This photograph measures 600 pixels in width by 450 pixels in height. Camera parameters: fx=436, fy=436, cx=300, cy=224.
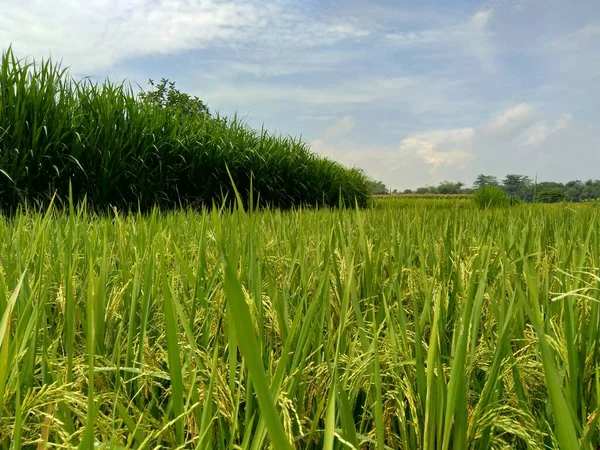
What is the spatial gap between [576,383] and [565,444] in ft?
0.82

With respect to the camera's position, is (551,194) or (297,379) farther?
(551,194)

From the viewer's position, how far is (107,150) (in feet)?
13.2

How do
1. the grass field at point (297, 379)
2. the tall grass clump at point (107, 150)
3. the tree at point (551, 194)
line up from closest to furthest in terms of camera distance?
the grass field at point (297, 379)
the tree at point (551, 194)
the tall grass clump at point (107, 150)

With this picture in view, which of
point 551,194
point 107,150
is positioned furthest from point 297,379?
point 107,150

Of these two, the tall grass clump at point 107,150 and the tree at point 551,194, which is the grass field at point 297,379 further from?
the tree at point 551,194

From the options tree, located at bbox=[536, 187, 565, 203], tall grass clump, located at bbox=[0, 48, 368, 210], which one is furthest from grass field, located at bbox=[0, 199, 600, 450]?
tree, located at bbox=[536, 187, 565, 203]

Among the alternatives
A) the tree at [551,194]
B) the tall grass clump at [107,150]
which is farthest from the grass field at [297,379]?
the tree at [551,194]

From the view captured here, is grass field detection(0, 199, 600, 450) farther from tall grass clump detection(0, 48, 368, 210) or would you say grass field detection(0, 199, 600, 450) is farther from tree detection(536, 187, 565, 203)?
tree detection(536, 187, 565, 203)

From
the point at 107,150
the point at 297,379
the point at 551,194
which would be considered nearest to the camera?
the point at 297,379

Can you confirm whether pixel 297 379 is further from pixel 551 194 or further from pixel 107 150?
pixel 107 150

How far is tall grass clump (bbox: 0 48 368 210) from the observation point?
11.6 ft

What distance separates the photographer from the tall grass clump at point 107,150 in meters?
3.55

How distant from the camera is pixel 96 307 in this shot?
2.53 feet

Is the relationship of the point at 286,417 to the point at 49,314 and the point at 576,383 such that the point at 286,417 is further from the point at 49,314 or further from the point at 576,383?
the point at 49,314
